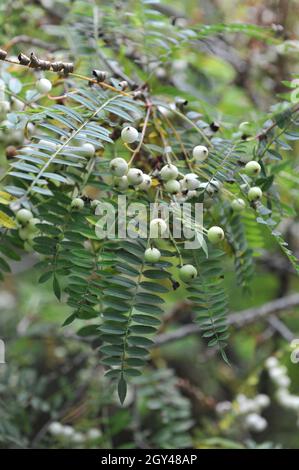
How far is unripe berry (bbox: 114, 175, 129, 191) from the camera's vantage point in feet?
2.56

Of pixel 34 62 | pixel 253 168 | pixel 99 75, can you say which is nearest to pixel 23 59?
pixel 34 62

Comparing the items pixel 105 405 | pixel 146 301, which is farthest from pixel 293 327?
pixel 146 301

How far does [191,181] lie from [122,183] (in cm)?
10

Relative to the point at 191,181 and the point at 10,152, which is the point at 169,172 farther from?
the point at 10,152

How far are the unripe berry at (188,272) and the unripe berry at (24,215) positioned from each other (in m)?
0.23

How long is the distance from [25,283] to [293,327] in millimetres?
1071

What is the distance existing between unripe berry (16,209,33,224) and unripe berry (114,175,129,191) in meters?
0.13

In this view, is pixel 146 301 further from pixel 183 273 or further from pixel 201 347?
pixel 201 347

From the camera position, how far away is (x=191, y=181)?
751 millimetres

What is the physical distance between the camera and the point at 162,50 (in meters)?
1.11

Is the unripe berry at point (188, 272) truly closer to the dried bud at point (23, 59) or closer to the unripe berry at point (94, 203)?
the unripe berry at point (94, 203)

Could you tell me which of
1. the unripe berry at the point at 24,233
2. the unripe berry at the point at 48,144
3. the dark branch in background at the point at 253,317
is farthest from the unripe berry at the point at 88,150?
the dark branch in background at the point at 253,317

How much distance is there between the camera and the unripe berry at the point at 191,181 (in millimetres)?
752

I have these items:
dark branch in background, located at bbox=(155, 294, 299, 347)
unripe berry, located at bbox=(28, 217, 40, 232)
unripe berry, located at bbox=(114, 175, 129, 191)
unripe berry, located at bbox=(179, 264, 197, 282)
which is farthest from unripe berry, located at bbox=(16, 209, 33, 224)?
dark branch in background, located at bbox=(155, 294, 299, 347)
